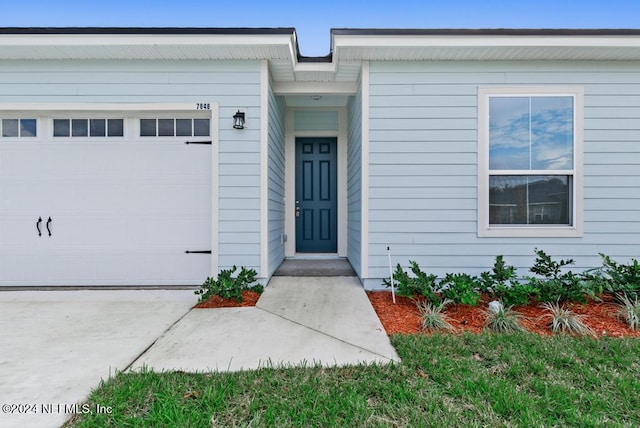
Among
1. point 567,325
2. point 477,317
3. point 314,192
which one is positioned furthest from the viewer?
point 314,192

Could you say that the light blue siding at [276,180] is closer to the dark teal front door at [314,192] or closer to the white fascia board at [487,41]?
the dark teal front door at [314,192]

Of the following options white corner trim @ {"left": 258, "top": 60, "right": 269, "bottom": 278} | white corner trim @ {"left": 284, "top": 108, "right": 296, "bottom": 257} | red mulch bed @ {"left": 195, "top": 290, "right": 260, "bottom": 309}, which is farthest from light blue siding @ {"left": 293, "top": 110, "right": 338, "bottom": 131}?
red mulch bed @ {"left": 195, "top": 290, "right": 260, "bottom": 309}

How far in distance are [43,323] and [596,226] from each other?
6145 millimetres

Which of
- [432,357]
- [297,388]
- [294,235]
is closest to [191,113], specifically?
[294,235]

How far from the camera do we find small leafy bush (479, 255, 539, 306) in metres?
3.33

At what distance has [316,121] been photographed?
599 cm

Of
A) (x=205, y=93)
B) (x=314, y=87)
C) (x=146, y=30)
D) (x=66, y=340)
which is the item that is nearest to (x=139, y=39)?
(x=146, y=30)

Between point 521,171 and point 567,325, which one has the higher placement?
point 521,171

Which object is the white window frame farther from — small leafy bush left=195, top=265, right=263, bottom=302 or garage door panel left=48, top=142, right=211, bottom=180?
garage door panel left=48, top=142, right=211, bottom=180

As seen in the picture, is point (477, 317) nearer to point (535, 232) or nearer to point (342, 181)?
point (535, 232)

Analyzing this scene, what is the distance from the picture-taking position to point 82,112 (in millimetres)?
4172

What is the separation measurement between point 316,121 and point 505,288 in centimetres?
408

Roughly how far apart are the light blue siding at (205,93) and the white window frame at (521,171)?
2793mm

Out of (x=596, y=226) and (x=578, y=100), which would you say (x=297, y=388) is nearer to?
(x=596, y=226)
